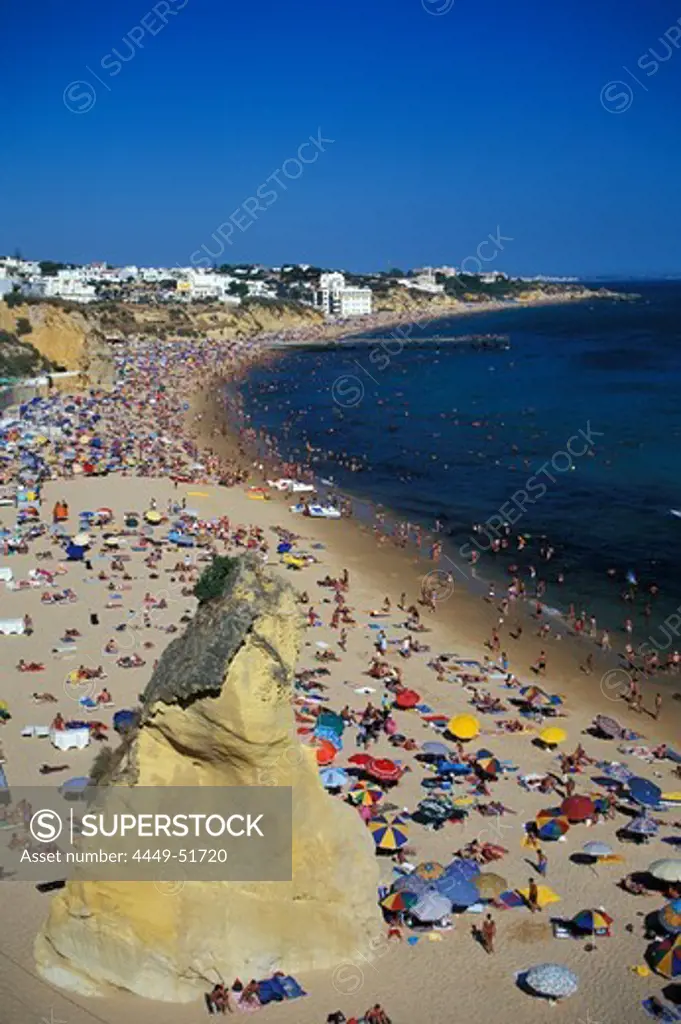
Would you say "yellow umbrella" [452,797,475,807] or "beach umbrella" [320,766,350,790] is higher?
"beach umbrella" [320,766,350,790]

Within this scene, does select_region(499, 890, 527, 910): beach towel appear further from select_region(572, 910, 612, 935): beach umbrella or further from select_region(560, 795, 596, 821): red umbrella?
select_region(560, 795, 596, 821): red umbrella

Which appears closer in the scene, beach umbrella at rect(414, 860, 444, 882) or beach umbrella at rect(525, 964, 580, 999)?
beach umbrella at rect(525, 964, 580, 999)

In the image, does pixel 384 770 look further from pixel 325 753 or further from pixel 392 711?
pixel 392 711

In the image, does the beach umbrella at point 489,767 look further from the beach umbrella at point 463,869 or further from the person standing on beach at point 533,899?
the person standing on beach at point 533,899

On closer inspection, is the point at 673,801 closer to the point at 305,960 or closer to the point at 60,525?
the point at 305,960

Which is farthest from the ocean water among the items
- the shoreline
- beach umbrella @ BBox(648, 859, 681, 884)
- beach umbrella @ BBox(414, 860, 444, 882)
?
beach umbrella @ BBox(414, 860, 444, 882)
